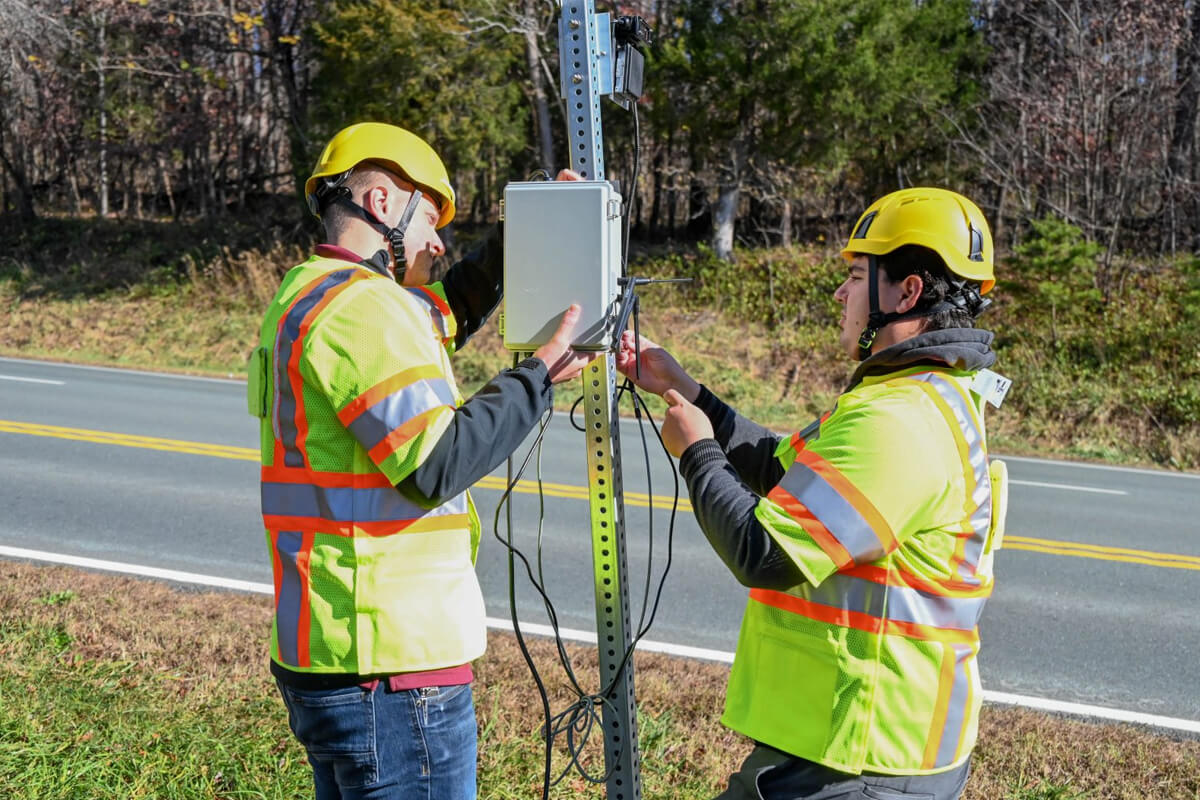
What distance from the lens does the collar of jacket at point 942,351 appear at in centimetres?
211

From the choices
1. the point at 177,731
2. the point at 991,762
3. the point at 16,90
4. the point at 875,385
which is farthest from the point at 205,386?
the point at 16,90

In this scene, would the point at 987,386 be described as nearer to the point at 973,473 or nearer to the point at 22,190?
the point at 973,473

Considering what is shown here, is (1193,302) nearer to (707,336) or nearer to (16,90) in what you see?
(707,336)

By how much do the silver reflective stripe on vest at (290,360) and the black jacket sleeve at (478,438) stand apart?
27 cm

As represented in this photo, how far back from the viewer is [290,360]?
7.07ft

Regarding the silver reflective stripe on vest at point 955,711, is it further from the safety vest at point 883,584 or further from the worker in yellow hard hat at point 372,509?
the worker in yellow hard hat at point 372,509

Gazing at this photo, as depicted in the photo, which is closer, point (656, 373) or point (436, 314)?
point (656, 373)

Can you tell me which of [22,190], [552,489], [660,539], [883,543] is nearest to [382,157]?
[883,543]

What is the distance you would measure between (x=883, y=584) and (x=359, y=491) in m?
1.07

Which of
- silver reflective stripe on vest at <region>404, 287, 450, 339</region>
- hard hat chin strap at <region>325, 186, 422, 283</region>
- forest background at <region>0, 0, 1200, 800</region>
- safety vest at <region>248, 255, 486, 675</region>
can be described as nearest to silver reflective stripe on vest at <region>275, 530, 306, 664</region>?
safety vest at <region>248, 255, 486, 675</region>

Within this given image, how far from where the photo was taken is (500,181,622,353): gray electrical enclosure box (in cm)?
232

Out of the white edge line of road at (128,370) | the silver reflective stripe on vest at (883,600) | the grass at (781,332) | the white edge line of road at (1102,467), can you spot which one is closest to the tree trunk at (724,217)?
the grass at (781,332)

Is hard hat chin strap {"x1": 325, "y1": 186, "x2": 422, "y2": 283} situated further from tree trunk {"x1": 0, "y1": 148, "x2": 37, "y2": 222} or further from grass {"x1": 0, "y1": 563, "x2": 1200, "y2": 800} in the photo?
tree trunk {"x1": 0, "y1": 148, "x2": 37, "y2": 222}

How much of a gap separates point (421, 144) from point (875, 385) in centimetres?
118
